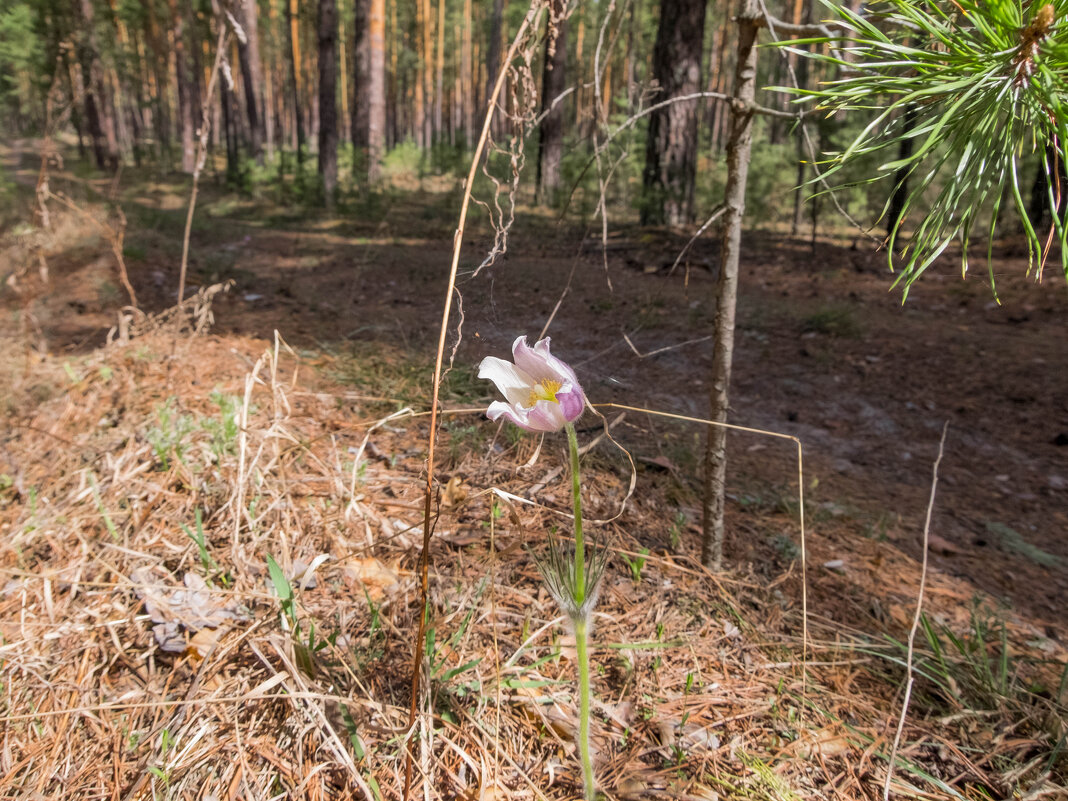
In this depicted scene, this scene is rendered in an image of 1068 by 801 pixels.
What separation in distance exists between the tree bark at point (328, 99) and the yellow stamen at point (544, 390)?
34.6 ft

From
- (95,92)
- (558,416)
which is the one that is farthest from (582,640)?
(95,92)

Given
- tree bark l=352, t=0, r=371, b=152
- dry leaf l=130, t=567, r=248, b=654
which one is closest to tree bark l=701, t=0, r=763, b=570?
dry leaf l=130, t=567, r=248, b=654

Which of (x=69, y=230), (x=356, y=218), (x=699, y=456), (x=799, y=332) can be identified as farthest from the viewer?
(x=356, y=218)

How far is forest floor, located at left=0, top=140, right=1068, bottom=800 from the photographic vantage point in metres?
1.21

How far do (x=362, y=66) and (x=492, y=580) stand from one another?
12052 mm

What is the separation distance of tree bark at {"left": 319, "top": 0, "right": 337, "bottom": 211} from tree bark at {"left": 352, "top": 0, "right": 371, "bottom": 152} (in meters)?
0.49

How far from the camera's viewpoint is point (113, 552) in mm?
1671

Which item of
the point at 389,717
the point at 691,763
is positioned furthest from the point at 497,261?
the point at 691,763

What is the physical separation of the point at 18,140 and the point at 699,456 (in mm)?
57862

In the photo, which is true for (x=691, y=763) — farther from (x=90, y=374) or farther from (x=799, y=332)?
(x=799, y=332)

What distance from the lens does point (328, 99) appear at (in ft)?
35.0

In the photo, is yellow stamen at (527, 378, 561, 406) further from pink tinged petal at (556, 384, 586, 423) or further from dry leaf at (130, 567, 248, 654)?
dry leaf at (130, 567, 248, 654)


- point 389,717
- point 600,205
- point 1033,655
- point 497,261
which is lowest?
point 1033,655

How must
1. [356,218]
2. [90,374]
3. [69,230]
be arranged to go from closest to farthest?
1. [90,374]
2. [69,230]
3. [356,218]
